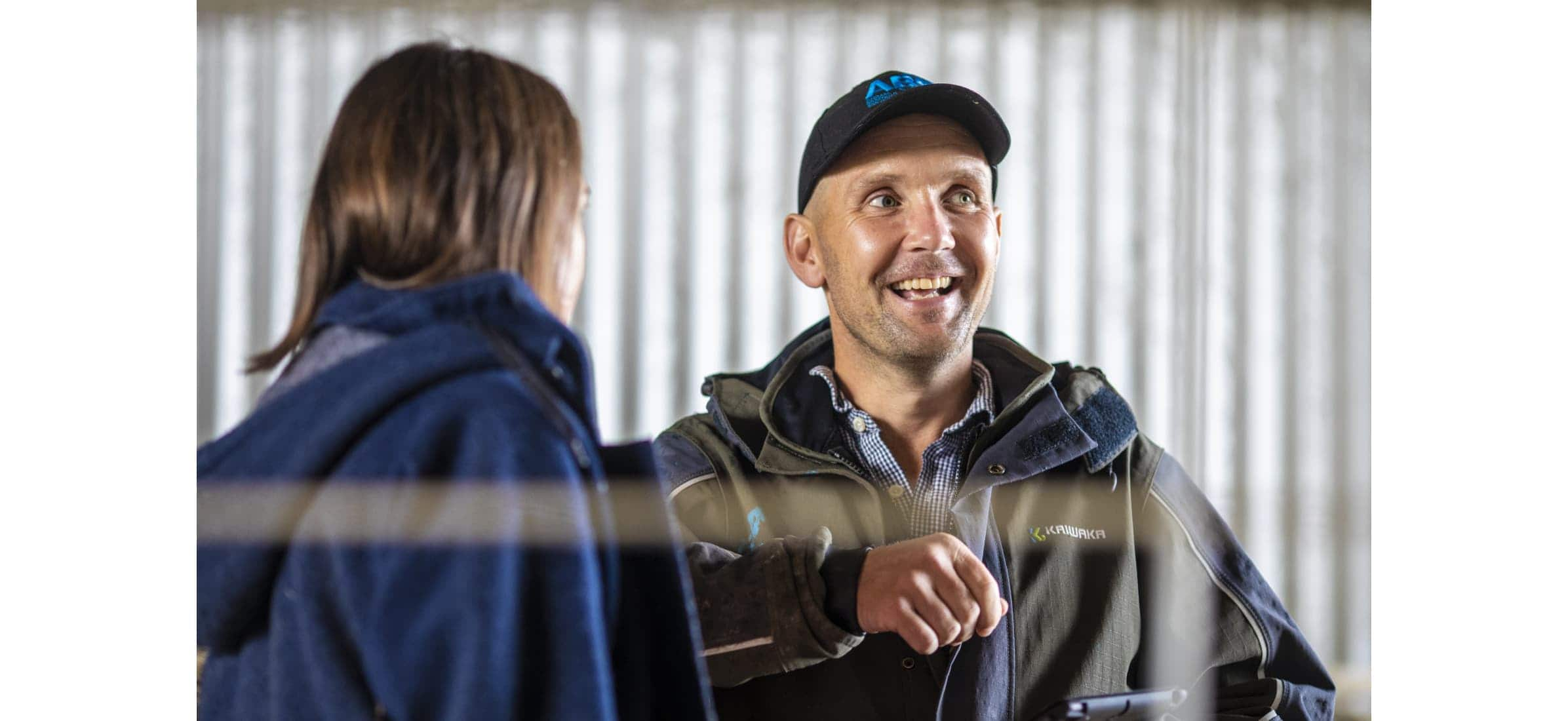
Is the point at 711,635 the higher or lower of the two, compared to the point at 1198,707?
higher

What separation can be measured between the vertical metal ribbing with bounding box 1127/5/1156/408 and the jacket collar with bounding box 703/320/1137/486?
63 millimetres

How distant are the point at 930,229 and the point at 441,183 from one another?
1.61ft

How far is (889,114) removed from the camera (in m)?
1.37

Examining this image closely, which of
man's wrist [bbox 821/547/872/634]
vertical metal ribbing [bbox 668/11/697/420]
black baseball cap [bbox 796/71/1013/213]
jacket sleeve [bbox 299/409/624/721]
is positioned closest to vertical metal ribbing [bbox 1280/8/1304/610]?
black baseball cap [bbox 796/71/1013/213]

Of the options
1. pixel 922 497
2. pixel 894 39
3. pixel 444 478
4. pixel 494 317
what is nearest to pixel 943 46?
pixel 894 39

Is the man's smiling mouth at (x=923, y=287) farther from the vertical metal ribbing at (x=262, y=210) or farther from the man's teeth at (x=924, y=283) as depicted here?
the vertical metal ribbing at (x=262, y=210)

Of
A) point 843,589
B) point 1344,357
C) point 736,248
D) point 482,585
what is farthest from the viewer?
point 1344,357

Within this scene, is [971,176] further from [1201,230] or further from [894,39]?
[1201,230]

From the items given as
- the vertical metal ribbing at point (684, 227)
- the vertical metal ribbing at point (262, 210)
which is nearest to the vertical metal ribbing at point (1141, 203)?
the vertical metal ribbing at point (684, 227)

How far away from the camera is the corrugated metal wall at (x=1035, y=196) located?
138 centimetres

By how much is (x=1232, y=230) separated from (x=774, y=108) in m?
0.54

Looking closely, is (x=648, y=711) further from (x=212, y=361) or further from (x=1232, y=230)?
(x=1232, y=230)
